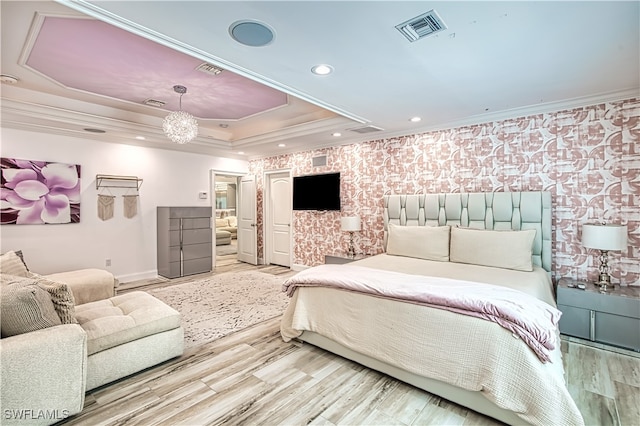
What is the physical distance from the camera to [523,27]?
193 cm

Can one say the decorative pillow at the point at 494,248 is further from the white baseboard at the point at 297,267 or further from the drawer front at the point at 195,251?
the drawer front at the point at 195,251

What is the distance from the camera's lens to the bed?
1.76 m

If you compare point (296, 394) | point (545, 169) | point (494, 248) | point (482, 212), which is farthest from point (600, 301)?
point (296, 394)

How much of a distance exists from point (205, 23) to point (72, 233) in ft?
15.1

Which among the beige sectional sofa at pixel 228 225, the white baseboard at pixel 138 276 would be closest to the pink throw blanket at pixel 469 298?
the white baseboard at pixel 138 276

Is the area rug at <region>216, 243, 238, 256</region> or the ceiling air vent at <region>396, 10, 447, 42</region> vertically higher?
the ceiling air vent at <region>396, 10, 447, 42</region>

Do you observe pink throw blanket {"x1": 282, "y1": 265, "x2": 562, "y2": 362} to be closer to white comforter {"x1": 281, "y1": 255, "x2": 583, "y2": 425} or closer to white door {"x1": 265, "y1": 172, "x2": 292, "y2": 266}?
white comforter {"x1": 281, "y1": 255, "x2": 583, "y2": 425}

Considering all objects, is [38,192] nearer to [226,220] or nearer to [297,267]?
[297,267]

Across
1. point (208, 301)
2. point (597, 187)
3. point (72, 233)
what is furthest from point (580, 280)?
point (72, 233)

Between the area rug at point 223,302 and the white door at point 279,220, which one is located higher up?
the white door at point 279,220

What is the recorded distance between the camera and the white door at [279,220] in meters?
6.39

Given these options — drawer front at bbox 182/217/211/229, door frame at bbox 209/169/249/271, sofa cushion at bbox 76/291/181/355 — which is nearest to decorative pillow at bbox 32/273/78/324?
sofa cushion at bbox 76/291/181/355

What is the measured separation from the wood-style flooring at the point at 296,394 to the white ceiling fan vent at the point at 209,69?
2.80 meters

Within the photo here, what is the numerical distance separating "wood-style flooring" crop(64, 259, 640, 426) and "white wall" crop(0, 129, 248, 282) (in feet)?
11.3
